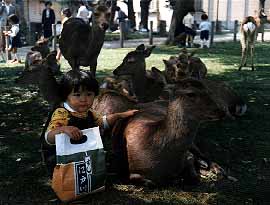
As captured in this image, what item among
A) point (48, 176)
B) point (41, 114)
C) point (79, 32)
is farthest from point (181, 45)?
point (48, 176)

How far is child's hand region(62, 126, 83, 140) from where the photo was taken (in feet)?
12.7

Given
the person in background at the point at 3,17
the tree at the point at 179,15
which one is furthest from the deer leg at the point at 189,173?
the tree at the point at 179,15

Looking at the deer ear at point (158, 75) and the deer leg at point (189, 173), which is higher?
the deer ear at point (158, 75)

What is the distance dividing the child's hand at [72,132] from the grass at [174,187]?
65 cm

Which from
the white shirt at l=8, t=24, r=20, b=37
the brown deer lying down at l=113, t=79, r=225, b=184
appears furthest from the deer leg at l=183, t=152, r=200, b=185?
the white shirt at l=8, t=24, r=20, b=37

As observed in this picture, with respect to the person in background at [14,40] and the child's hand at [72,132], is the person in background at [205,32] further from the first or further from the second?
the child's hand at [72,132]

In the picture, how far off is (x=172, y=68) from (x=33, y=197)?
4307 millimetres

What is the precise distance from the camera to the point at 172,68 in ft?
26.8

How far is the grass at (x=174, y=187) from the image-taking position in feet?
14.4

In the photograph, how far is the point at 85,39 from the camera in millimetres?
9211

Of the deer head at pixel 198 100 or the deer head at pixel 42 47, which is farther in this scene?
the deer head at pixel 42 47

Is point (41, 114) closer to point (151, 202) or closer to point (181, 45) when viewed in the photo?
point (151, 202)

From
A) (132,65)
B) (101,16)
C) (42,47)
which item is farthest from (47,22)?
(132,65)

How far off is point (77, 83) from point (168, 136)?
942mm
